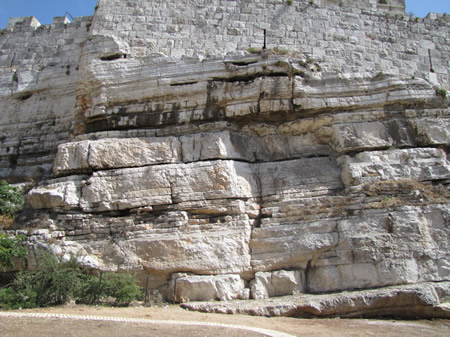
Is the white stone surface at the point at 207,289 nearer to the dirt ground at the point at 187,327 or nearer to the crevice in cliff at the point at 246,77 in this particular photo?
the dirt ground at the point at 187,327

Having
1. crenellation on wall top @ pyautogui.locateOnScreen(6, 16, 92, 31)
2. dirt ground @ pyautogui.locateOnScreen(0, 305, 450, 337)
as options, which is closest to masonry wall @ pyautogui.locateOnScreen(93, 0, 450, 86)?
→ crenellation on wall top @ pyautogui.locateOnScreen(6, 16, 92, 31)

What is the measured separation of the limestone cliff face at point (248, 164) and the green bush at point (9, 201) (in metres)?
0.26

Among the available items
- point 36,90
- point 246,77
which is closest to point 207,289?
point 246,77

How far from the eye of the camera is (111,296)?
6875 millimetres

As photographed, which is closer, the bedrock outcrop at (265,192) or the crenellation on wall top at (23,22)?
the bedrock outcrop at (265,192)

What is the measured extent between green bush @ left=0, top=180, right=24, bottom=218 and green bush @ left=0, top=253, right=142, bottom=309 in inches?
64.2

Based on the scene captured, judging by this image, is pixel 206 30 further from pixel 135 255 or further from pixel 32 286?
pixel 32 286

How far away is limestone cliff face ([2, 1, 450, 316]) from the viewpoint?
285 inches

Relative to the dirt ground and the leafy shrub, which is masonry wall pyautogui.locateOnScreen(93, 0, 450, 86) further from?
the dirt ground

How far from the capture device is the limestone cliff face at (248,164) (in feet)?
23.7

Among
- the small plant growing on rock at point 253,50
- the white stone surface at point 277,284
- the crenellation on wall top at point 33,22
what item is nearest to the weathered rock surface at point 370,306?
the white stone surface at point 277,284

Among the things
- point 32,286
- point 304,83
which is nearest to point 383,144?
point 304,83

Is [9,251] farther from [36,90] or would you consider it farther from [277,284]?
[36,90]

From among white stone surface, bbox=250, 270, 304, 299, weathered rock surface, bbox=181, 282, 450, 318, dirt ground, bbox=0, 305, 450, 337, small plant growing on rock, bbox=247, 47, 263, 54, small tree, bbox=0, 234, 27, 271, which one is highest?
small plant growing on rock, bbox=247, 47, 263, 54
